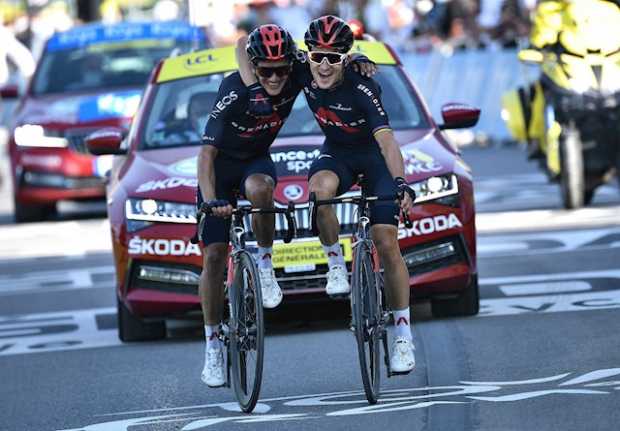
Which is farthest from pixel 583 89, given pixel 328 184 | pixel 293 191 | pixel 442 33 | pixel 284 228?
pixel 442 33

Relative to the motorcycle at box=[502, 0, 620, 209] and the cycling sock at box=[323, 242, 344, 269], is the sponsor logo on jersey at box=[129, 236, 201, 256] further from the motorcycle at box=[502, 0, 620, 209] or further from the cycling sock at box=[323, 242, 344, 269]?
the motorcycle at box=[502, 0, 620, 209]

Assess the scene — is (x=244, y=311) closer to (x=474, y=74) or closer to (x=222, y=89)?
(x=222, y=89)

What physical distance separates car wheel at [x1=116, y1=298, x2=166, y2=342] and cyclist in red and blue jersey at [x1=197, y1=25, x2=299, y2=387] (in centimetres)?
248

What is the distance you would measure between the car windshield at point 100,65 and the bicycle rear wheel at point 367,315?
470 inches

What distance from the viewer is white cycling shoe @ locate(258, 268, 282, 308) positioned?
9625mm

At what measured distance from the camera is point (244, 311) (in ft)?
30.2

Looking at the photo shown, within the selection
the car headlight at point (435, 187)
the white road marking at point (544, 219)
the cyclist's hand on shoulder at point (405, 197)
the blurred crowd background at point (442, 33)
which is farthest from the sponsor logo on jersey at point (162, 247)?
the blurred crowd background at point (442, 33)

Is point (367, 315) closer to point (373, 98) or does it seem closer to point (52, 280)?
point (373, 98)

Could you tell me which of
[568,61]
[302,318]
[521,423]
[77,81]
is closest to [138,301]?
[302,318]

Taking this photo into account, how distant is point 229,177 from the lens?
963 cm

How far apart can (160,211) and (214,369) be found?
242 centimetres

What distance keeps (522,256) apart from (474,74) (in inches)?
557

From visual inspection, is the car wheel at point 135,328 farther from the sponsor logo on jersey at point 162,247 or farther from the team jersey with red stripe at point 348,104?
the team jersey with red stripe at point 348,104

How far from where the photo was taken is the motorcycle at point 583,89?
17.7 metres
